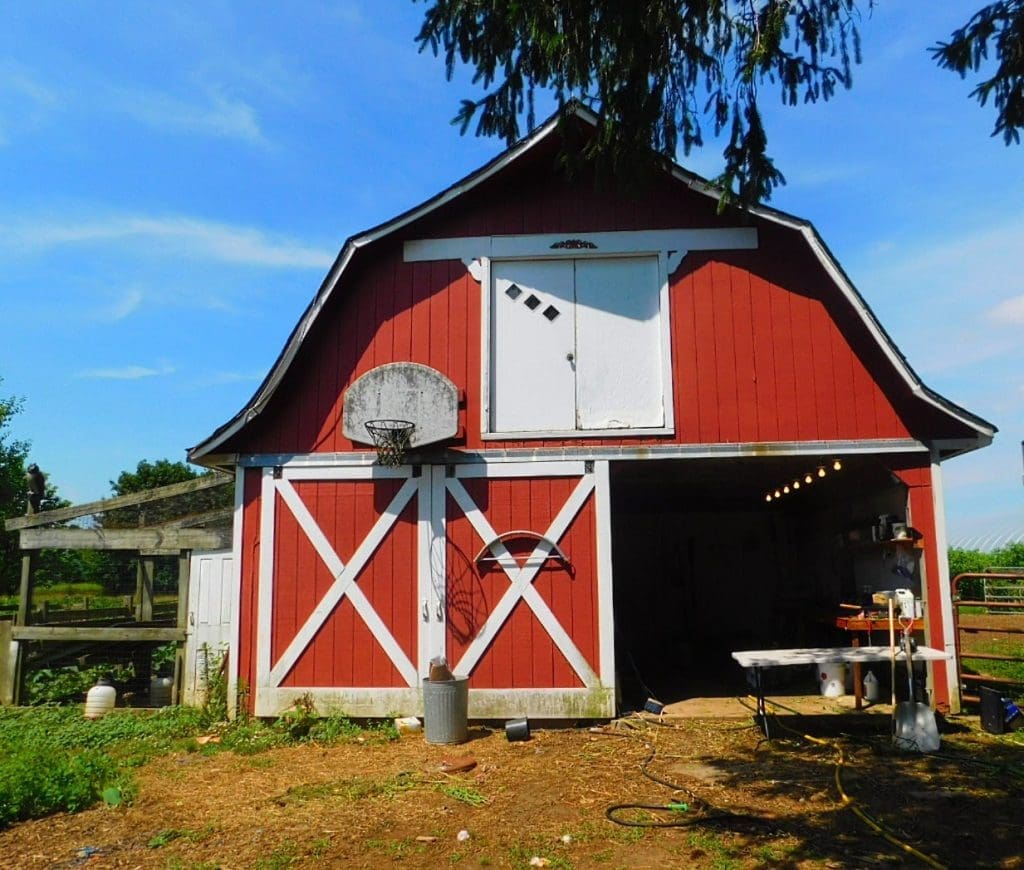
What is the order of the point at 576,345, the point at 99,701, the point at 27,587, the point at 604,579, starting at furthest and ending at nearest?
the point at 27,587
the point at 99,701
the point at 576,345
the point at 604,579

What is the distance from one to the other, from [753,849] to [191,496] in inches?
303

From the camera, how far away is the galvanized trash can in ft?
25.1

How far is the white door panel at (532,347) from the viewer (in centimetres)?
864

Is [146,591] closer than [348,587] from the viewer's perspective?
No

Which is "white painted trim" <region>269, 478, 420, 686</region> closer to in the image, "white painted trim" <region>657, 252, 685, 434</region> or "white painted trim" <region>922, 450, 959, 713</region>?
"white painted trim" <region>657, 252, 685, 434</region>

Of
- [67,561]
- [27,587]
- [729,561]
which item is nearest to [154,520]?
[27,587]

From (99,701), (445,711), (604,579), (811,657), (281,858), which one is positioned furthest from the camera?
(99,701)

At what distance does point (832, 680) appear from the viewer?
29.8 ft

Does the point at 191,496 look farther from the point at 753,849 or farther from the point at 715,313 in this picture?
the point at 753,849

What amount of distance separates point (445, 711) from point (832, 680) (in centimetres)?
429

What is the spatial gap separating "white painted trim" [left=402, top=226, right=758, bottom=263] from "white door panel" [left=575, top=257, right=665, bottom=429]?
0.15m

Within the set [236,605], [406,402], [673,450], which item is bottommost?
[236,605]

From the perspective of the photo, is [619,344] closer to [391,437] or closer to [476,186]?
[476,186]

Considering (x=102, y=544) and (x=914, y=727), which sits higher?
(x=102, y=544)
